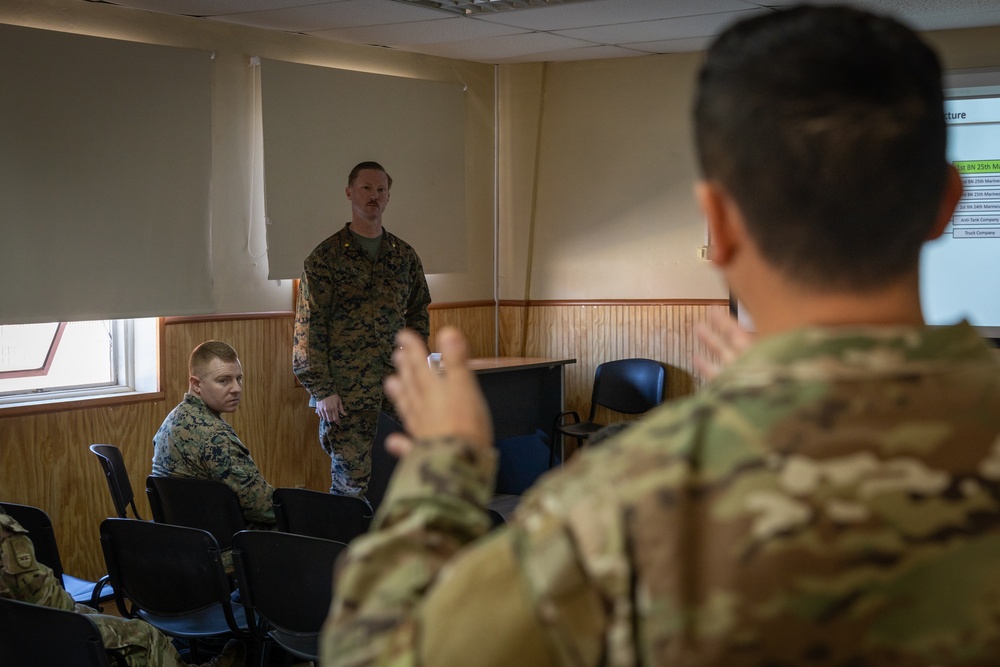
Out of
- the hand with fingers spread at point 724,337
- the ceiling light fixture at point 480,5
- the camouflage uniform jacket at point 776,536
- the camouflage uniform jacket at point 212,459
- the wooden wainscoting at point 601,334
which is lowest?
the camouflage uniform jacket at point 212,459

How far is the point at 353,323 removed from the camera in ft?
16.0

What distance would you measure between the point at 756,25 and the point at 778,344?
0.23 metres

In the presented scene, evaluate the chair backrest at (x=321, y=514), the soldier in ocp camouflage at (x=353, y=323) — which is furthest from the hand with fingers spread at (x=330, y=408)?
the chair backrest at (x=321, y=514)

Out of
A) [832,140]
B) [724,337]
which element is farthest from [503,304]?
[832,140]

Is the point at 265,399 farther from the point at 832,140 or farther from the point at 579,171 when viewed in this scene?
the point at 832,140

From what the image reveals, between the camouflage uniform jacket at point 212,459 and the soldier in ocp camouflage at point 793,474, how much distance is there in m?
3.03

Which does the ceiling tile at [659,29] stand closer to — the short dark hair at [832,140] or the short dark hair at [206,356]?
the short dark hair at [206,356]

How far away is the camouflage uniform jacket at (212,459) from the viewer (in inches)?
144

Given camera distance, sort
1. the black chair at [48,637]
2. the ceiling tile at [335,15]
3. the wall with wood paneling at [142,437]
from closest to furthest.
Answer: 1. the black chair at [48,637]
2. the wall with wood paneling at [142,437]
3. the ceiling tile at [335,15]

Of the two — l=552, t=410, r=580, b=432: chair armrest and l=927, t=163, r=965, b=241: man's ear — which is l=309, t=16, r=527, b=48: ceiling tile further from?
l=927, t=163, r=965, b=241: man's ear

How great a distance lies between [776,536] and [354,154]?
5.47 metres

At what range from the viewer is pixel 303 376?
4809 mm

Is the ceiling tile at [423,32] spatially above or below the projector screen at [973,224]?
above

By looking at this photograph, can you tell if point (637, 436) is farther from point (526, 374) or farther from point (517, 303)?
point (517, 303)
